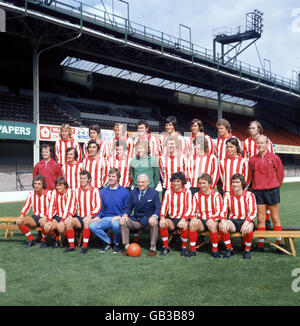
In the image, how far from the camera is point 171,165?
5.43 metres

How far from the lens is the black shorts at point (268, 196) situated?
191 inches

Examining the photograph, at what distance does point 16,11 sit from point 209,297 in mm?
12676

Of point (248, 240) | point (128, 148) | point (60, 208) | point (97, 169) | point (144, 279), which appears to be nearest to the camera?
point (144, 279)

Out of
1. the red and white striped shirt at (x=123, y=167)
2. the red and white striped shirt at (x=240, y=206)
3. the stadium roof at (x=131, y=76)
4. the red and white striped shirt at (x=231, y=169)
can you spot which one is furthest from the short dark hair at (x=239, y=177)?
the stadium roof at (x=131, y=76)

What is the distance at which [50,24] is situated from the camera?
47.8ft

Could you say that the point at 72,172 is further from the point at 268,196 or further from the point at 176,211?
the point at 268,196

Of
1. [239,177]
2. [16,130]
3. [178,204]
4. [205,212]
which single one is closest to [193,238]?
[205,212]

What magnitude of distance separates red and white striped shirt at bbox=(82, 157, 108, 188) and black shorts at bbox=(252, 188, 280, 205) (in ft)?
7.89

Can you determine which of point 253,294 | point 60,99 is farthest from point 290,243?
point 60,99

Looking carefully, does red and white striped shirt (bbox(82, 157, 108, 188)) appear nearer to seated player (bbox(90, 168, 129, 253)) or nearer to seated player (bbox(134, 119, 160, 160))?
seated player (bbox(90, 168, 129, 253))

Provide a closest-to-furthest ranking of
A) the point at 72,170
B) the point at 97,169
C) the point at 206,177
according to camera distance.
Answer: the point at 206,177 < the point at 97,169 < the point at 72,170

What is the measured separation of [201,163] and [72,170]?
2132 millimetres

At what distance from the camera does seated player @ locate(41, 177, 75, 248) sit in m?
5.12
